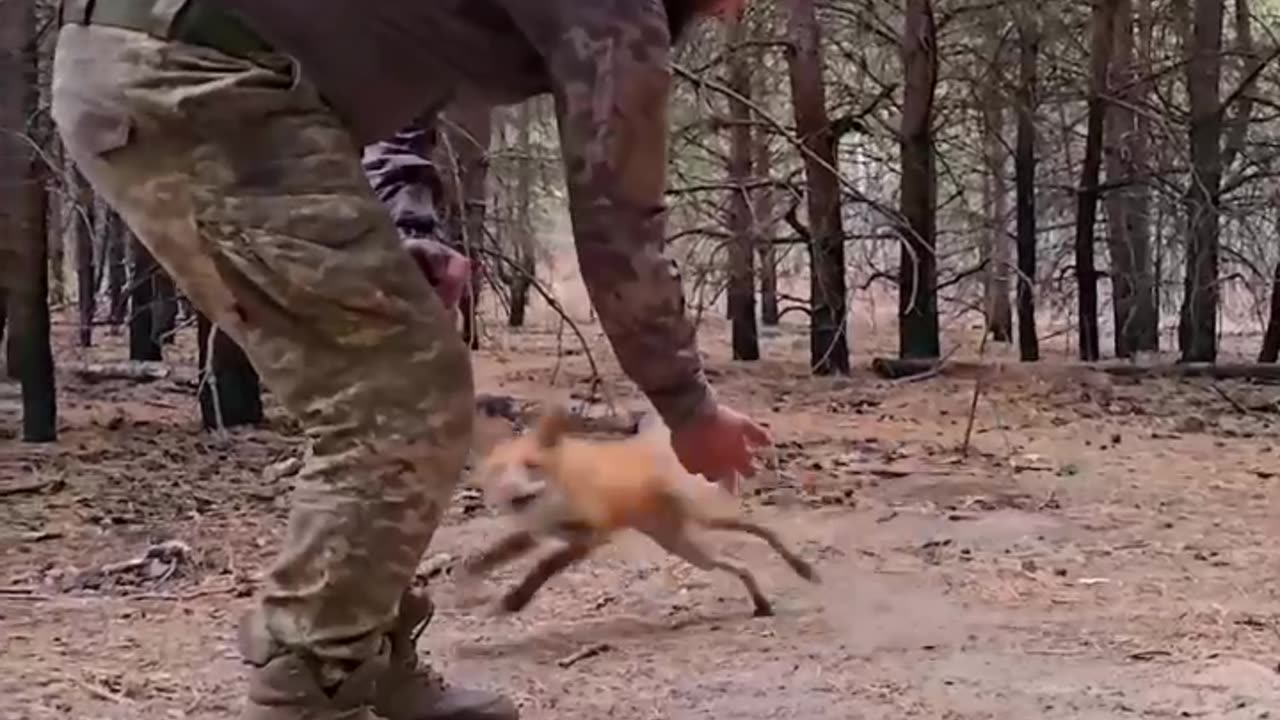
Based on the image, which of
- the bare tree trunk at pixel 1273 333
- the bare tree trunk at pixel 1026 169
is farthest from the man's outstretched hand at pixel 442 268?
the bare tree trunk at pixel 1273 333

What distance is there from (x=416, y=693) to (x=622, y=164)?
0.80m

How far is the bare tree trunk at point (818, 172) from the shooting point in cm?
806

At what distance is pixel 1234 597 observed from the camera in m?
3.27

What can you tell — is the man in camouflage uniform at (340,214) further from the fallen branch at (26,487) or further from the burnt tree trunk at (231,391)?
the burnt tree trunk at (231,391)

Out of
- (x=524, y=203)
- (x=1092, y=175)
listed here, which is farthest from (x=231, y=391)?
(x=1092, y=175)

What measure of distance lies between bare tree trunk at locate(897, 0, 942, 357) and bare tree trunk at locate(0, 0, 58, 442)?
4.45 m

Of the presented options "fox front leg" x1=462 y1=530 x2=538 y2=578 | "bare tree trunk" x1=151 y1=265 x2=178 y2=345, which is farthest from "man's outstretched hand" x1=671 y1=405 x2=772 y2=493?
"bare tree trunk" x1=151 y1=265 x2=178 y2=345

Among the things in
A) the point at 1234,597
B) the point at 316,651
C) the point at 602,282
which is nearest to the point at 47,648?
the point at 316,651

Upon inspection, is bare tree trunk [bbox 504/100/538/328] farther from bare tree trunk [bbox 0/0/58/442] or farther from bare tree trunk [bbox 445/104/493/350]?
bare tree trunk [bbox 0/0/58/442]

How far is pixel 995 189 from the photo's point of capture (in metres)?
11.1

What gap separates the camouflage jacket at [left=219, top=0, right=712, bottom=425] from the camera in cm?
167

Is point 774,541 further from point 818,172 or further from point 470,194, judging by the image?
point 818,172

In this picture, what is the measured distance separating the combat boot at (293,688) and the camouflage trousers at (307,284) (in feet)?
0.05

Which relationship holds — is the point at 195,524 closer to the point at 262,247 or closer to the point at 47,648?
the point at 47,648
